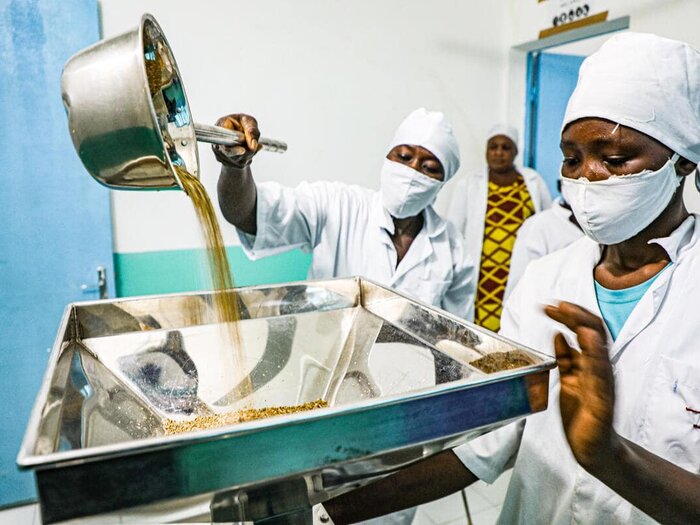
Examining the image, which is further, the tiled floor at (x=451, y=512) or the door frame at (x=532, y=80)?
the door frame at (x=532, y=80)

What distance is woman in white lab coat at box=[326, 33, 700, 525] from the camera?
2.35 feet

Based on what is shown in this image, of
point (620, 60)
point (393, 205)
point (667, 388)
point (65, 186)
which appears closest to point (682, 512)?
point (667, 388)

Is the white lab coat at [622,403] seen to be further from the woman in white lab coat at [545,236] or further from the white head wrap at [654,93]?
the woman in white lab coat at [545,236]

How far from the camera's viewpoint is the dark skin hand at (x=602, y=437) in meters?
0.51

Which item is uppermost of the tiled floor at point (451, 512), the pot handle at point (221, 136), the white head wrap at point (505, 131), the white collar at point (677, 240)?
the white head wrap at point (505, 131)

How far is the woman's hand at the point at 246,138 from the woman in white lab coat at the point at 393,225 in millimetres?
311

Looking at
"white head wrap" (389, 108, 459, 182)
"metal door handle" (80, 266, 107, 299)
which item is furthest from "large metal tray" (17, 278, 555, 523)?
"metal door handle" (80, 266, 107, 299)

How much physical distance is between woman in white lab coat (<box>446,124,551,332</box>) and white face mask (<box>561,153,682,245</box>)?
1656 millimetres

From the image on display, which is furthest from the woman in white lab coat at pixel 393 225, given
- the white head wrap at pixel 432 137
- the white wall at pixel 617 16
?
the white wall at pixel 617 16

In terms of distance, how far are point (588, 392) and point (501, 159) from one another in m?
2.20

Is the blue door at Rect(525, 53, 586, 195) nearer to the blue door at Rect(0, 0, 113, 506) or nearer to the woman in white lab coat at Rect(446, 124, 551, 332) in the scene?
the woman in white lab coat at Rect(446, 124, 551, 332)

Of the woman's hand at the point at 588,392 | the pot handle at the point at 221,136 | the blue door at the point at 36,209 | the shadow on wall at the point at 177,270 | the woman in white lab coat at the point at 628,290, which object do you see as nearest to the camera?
the woman's hand at the point at 588,392

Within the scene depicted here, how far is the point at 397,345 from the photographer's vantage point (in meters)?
0.79

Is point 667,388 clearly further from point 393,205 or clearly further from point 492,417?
point 393,205
